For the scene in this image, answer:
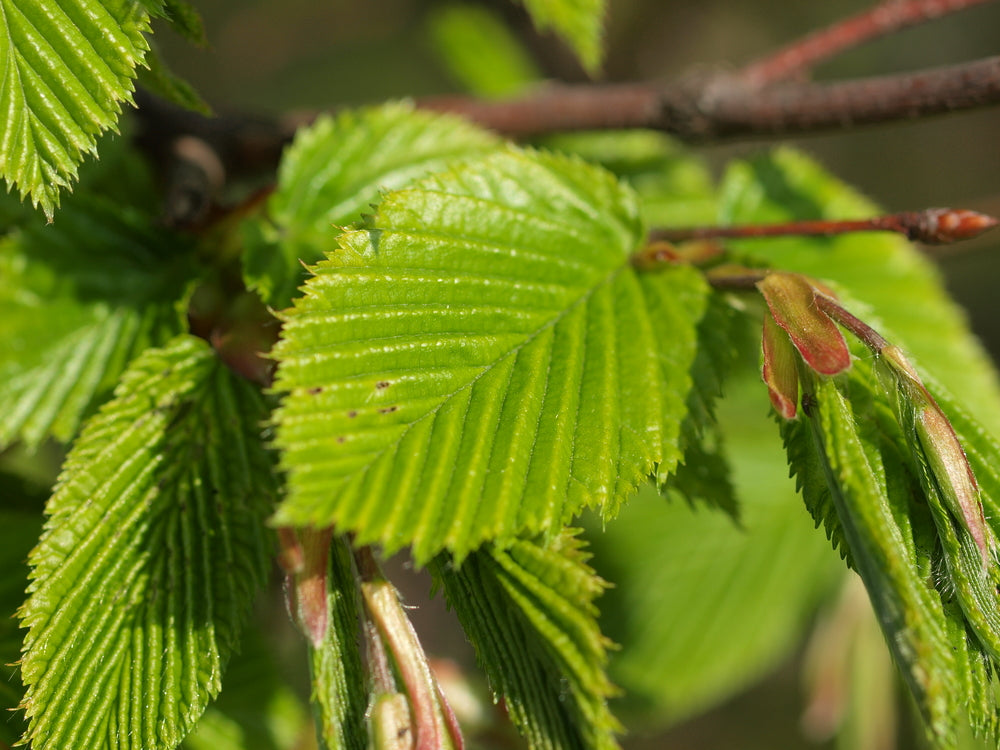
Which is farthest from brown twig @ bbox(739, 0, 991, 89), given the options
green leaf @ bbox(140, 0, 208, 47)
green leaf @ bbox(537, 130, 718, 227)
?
green leaf @ bbox(140, 0, 208, 47)

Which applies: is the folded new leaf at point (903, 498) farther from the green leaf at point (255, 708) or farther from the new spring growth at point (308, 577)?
the green leaf at point (255, 708)

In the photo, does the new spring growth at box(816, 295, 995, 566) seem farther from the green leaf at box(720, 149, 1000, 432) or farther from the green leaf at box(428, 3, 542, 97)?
the green leaf at box(428, 3, 542, 97)

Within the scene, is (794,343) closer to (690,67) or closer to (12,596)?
(12,596)

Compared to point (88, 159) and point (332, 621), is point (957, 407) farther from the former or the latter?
point (88, 159)

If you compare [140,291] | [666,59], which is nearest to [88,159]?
[140,291]

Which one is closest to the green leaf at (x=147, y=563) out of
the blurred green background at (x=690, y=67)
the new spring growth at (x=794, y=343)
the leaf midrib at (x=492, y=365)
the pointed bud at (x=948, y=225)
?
the leaf midrib at (x=492, y=365)

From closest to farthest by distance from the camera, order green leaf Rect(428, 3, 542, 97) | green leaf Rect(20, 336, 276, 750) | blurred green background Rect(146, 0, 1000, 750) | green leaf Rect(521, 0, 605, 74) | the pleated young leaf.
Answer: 1. the pleated young leaf
2. green leaf Rect(20, 336, 276, 750)
3. green leaf Rect(521, 0, 605, 74)
4. green leaf Rect(428, 3, 542, 97)
5. blurred green background Rect(146, 0, 1000, 750)
